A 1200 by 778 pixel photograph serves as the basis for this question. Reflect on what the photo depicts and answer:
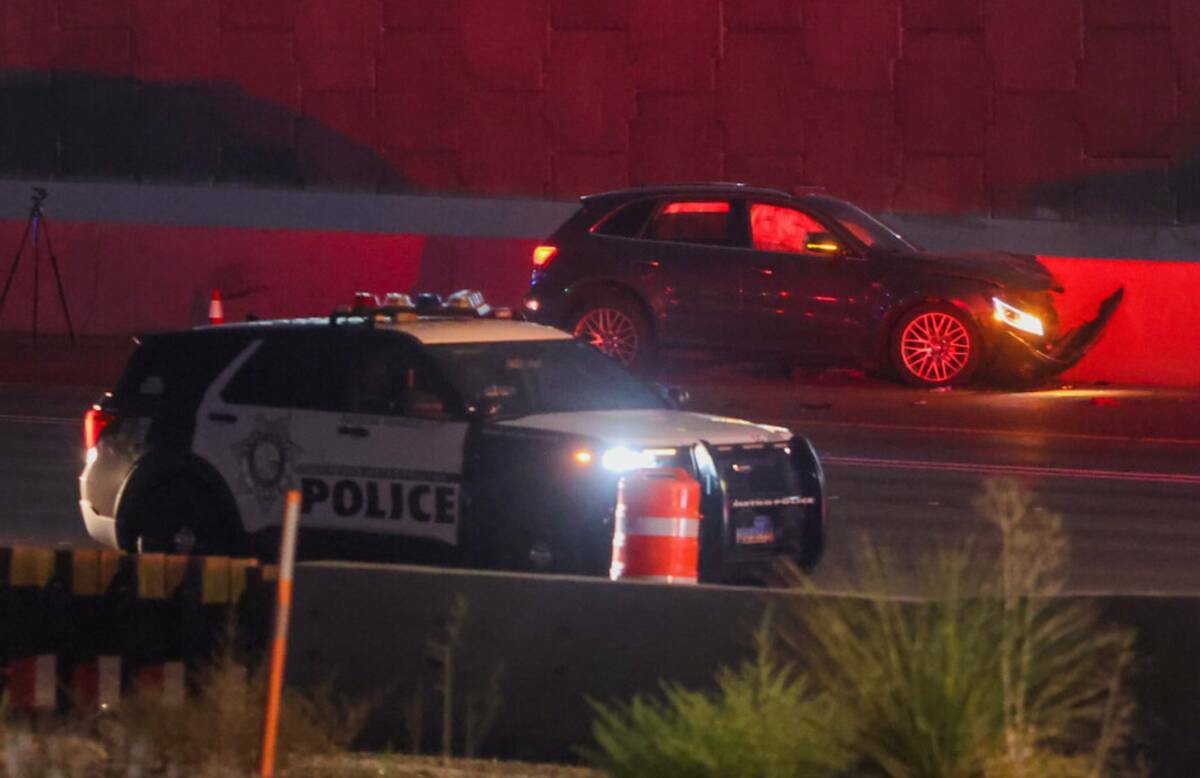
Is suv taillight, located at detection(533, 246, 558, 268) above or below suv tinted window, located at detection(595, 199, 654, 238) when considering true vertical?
below

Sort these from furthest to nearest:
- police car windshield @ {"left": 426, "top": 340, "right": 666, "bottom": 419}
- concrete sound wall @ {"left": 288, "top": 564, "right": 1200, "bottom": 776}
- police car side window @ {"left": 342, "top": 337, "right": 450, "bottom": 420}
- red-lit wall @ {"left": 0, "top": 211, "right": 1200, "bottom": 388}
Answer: red-lit wall @ {"left": 0, "top": 211, "right": 1200, "bottom": 388} → police car windshield @ {"left": 426, "top": 340, "right": 666, "bottom": 419} → police car side window @ {"left": 342, "top": 337, "right": 450, "bottom": 420} → concrete sound wall @ {"left": 288, "top": 564, "right": 1200, "bottom": 776}

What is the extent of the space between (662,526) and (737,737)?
250cm

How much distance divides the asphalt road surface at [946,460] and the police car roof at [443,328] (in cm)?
208

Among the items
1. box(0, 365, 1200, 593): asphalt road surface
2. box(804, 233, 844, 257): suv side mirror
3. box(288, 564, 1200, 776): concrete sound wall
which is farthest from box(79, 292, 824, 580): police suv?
box(804, 233, 844, 257): suv side mirror

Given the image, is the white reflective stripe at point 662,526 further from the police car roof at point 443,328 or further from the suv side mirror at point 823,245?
the suv side mirror at point 823,245

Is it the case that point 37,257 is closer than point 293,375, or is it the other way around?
point 293,375

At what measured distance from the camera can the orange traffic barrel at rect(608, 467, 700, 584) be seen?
9.94 m

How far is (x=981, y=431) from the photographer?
801 inches

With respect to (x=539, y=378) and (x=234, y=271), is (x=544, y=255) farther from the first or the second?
(x=539, y=378)

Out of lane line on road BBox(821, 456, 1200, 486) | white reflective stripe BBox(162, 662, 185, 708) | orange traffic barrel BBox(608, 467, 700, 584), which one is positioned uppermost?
lane line on road BBox(821, 456, 1200, 486)

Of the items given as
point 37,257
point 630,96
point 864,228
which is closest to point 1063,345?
point 864,228

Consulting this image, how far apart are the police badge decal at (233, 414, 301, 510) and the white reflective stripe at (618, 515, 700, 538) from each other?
2346 mm

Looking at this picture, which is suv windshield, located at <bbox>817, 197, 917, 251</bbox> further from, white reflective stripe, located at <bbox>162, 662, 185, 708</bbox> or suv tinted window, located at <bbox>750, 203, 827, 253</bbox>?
white reflective stripe, located at <bbox>162, 662, 185, 708</bbox>

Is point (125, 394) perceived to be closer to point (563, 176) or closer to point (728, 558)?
point (728, 558)
